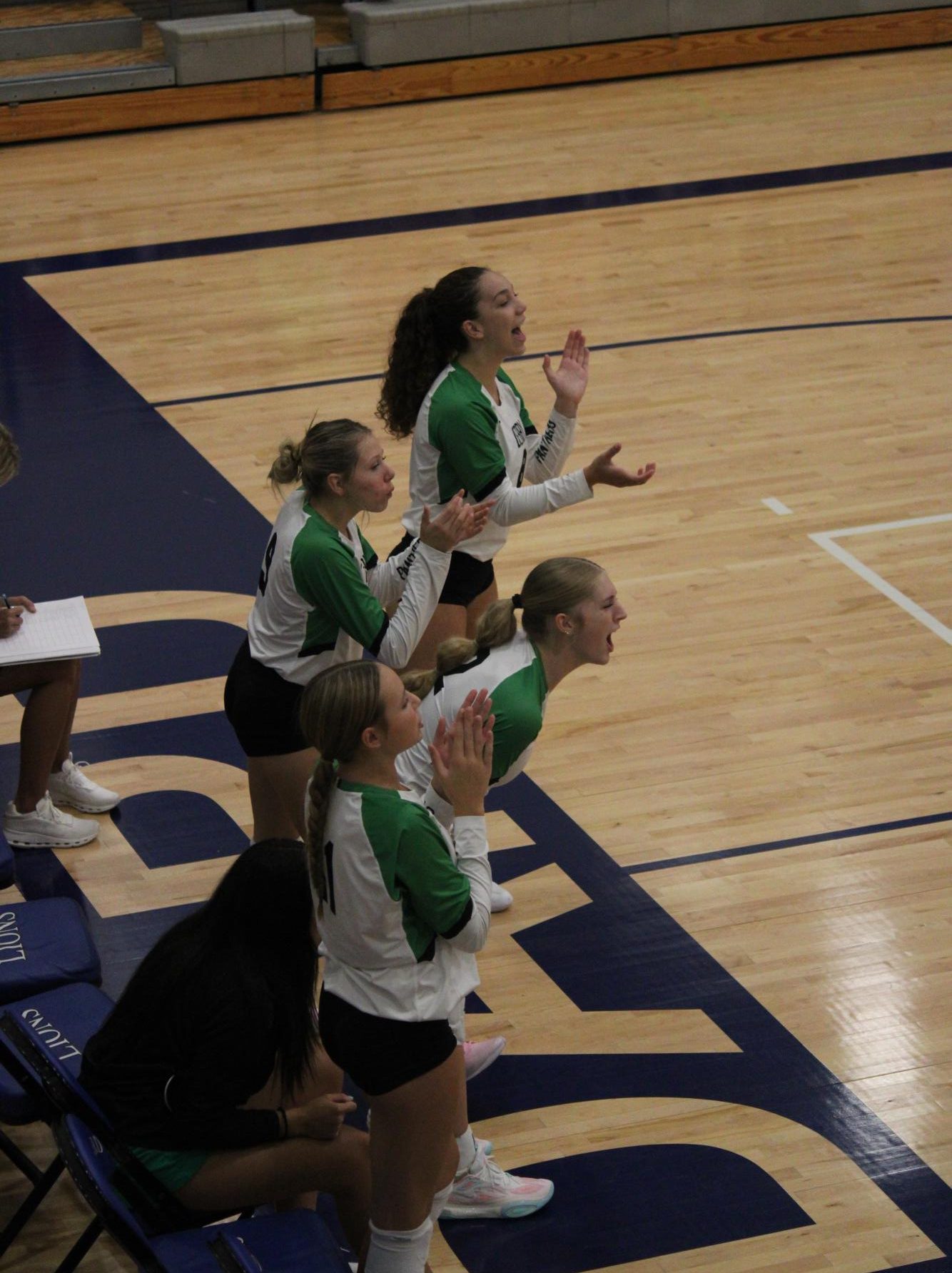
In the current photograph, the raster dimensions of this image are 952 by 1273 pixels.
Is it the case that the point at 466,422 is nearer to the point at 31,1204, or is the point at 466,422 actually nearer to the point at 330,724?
the point at 330,724

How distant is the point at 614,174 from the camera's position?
11859 millimetres

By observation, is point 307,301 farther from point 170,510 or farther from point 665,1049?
point 665,1049

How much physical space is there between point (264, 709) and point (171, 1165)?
1323mm

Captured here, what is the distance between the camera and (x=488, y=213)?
11242mm

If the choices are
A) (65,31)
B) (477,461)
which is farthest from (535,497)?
(65,31)

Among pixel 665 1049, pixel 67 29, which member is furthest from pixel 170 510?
pixel 67 29

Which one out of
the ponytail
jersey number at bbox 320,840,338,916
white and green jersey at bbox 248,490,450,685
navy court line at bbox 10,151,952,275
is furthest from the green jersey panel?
navy court line at bbox 10,151,952,275

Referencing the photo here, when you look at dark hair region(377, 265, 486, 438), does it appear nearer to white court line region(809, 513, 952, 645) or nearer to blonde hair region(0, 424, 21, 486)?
blonde hair region(0, 424, 21, 486)

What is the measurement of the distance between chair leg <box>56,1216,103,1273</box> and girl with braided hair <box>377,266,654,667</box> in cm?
196

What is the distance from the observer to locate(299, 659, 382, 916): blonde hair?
135 inches

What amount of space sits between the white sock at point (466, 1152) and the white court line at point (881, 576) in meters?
3.25

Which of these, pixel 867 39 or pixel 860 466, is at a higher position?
pixel 867 39

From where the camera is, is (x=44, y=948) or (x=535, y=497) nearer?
(x=44, y=948)

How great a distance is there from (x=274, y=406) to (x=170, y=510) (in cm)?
115
